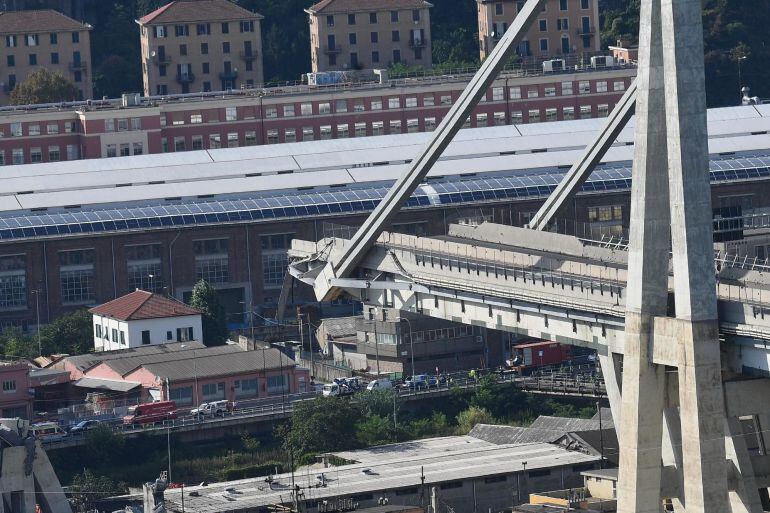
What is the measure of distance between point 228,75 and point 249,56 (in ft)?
5.40

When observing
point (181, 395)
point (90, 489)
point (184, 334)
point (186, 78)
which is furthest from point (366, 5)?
point (90, 489)

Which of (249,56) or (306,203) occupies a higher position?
(249,56)

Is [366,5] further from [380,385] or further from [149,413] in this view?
[149,413]

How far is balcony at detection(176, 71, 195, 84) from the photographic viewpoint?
456 feet

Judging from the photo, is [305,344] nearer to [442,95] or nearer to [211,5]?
[442,95]

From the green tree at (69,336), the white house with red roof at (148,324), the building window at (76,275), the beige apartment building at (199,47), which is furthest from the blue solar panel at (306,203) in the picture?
the beige apartment building at (199,47)

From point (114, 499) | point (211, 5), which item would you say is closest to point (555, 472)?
point (114, 499)

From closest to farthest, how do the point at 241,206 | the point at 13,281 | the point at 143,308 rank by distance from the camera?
the point at 143,308
the point at 13,281
the point at 241,206

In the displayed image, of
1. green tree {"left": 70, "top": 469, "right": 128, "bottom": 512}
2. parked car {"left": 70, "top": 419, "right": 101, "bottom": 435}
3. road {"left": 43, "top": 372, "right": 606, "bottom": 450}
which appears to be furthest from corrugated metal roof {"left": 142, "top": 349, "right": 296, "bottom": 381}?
green tree {"left": 70, "top": 469, "right": 128, "bottom": 512}

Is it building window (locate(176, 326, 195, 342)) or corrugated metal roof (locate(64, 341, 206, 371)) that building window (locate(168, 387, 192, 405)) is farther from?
building window (locate(176, 326, 195, 342))

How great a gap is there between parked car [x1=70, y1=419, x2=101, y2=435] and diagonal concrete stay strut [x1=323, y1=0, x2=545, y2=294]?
405 inches

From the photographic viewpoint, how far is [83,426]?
8350 cm

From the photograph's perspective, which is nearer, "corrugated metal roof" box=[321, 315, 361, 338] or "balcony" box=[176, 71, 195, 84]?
"corrugated metal roof" box=[321, 315, 361, 338]

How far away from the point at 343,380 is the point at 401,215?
50.7ft
